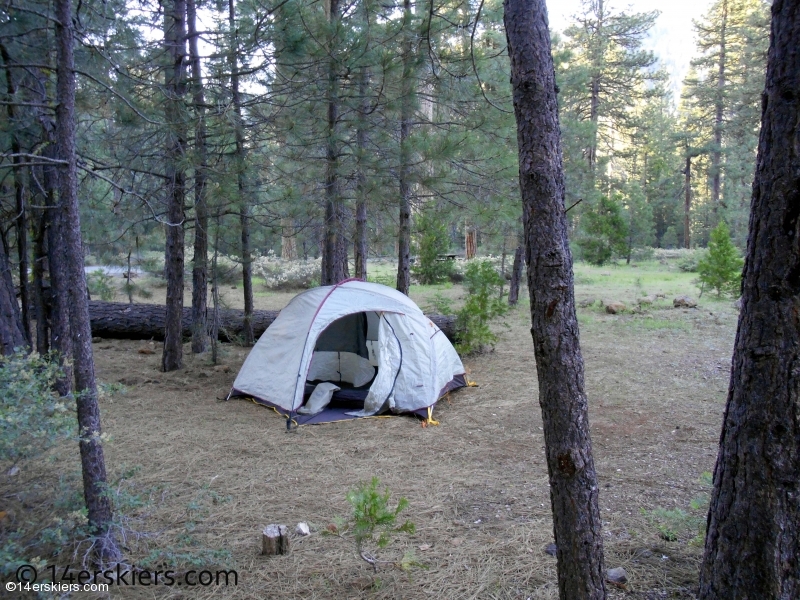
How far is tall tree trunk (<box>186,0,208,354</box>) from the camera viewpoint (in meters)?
6.76

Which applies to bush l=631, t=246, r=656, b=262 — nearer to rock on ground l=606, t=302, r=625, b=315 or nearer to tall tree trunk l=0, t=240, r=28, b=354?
rock on ground l=606, t=302, r=625, b=315

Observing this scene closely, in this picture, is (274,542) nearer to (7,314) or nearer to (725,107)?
(7,314)

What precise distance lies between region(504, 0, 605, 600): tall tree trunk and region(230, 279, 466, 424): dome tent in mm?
3895

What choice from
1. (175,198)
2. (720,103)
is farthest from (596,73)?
(175,198)

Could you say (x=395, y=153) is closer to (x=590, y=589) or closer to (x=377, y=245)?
(x=377, y=245)

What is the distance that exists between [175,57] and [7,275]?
11.3 feet

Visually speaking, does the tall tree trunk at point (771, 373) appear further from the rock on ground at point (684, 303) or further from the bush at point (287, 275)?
the bush at point (287, 275)

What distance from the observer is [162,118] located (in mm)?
6180

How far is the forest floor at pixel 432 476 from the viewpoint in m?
3.02

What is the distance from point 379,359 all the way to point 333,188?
2.81 meters

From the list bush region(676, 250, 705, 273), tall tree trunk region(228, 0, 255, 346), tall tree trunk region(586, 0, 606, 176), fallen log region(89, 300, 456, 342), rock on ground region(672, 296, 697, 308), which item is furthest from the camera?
bush region(676, 250, 705, 273)

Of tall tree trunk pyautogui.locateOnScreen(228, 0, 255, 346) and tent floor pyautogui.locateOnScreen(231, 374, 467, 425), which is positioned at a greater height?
tall tree trunk pyautogui.locateOnScreen(228, 0, 255, 346)

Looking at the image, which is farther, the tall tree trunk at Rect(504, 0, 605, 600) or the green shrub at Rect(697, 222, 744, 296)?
the green shrub at Rect(697, 222, 744, 296)

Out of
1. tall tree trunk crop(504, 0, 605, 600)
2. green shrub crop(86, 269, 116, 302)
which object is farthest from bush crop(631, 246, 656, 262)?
tall tree trunk crop(504, 0, 605, 600)
